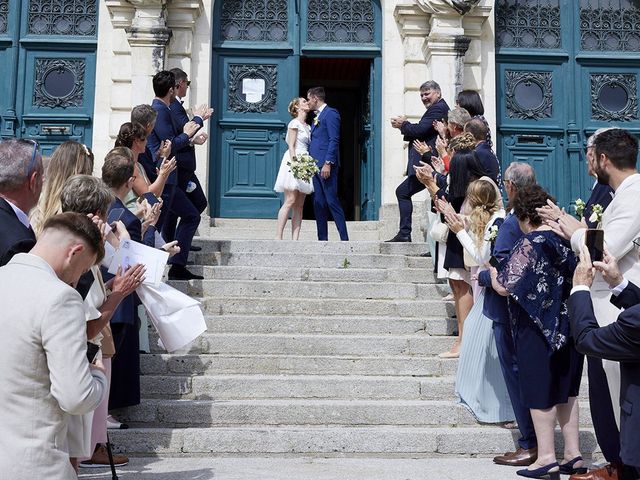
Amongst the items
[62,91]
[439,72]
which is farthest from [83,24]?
[439,72]

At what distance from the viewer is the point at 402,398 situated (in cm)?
655

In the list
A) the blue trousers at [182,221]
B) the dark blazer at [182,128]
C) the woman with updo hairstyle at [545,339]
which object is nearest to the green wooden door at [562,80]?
the dark blazer at [182,128]

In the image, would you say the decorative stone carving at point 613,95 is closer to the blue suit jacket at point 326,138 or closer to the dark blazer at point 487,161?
the blue suit jacket at point 326,138

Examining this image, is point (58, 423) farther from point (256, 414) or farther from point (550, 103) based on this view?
point (550, 103)

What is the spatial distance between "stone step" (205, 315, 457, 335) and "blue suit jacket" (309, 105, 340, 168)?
10.6 feet

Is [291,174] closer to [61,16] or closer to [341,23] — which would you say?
[341,23]

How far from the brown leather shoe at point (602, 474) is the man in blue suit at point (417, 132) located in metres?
4.90

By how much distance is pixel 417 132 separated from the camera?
9344 millimetres

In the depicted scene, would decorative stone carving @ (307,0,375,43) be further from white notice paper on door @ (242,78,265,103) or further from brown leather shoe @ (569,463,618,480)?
brown leather shoe @ (569,463,618,480)

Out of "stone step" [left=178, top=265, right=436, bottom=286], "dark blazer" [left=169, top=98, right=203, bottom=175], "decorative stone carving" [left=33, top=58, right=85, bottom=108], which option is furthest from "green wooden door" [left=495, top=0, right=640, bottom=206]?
"decorative stone carving" [left=33, top=58, right=85, bottom=108]

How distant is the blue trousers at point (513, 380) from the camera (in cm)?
551

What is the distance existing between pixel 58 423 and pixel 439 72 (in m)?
9.41

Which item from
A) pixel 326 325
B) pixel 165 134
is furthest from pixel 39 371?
pixel 165 134

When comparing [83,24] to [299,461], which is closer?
[299,461]
